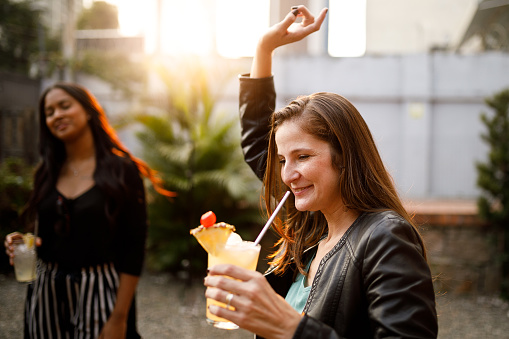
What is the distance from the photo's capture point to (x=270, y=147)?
174 centimetres

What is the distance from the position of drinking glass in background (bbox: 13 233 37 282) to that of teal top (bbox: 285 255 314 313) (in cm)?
143

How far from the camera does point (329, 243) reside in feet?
5.17

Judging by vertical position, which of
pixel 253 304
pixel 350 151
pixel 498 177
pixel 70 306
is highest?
pixel 350 151

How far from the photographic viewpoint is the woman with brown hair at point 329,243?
1097mm

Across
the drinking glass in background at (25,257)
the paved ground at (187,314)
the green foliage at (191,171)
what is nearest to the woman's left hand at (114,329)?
the drinking glass in background at (25,257)

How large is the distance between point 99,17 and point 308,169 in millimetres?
27544

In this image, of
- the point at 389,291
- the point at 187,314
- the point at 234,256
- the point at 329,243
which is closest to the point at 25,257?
the point at 234,256

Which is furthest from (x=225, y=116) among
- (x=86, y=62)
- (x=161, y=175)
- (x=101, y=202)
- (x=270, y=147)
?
(x=86, y=62)

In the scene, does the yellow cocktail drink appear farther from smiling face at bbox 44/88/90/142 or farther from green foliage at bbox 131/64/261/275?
green foliage at bbox 131/64/261/275

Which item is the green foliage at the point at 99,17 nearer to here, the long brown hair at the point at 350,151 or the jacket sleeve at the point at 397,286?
the long brown hair at the point at 350,151

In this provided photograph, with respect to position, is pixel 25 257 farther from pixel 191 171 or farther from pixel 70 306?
Answer: pixel 191 171

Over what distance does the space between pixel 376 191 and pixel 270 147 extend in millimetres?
481

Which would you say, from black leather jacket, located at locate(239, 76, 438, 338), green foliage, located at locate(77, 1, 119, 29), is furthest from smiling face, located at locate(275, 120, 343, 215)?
green foliage, located at locate(77, 1, 119, 29)

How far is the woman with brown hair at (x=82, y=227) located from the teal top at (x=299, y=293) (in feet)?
3.60
